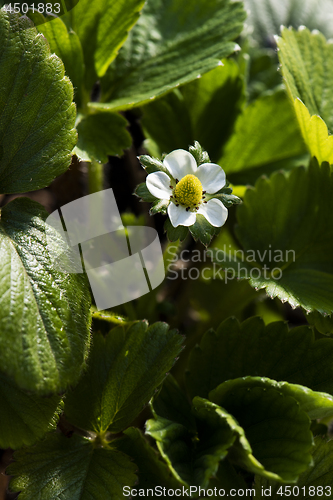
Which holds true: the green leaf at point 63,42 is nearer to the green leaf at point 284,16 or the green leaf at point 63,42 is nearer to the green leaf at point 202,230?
the green leaf at point 202,230

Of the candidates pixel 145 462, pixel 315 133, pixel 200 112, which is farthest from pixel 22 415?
pixel 200 112

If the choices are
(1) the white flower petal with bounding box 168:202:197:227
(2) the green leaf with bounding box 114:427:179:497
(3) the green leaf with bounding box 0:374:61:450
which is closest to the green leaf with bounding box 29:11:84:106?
(1) the white flower petal with bounding box 168:202:197:227

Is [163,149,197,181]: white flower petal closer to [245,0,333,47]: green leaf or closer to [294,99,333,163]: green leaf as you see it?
[294,99,333,163]: green leaf

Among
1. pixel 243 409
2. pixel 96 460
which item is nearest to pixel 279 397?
pixel 243 409

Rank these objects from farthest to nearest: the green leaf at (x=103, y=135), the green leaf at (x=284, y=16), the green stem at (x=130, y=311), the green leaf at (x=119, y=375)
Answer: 1. the green leaf at (x=284, y=16)
2. the green stem at (x=130, y=311)
3. the green leaf at (x=103, y=135)
4. the green leaf at (x=119, y=375)

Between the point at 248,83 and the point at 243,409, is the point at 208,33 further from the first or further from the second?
the point at 243,409

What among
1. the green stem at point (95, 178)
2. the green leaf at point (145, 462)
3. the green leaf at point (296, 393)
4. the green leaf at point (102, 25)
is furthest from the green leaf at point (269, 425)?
the green leaf at point (102, 25)
